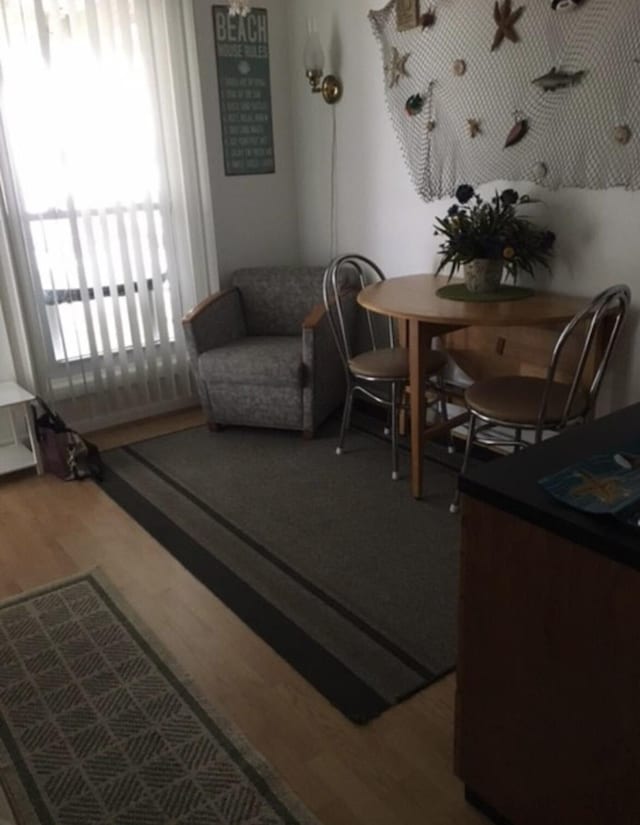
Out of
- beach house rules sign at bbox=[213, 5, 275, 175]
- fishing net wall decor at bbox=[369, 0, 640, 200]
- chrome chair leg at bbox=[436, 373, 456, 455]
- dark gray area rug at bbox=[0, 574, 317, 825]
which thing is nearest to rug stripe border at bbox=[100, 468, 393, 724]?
dark gray area rug at bbox=[0, 574, 317, 825]

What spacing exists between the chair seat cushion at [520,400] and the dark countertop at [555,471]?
925mm

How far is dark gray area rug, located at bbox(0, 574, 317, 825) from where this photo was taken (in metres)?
1.64

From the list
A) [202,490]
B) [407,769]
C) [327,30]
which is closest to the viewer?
[407,769]

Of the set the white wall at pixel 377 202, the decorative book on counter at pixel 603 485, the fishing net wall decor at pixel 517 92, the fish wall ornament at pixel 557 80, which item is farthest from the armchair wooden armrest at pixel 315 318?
the decorative book on counter at pixel 603 485

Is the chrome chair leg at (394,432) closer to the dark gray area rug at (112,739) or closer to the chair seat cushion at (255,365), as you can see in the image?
the chair seat cushion at (255,365)

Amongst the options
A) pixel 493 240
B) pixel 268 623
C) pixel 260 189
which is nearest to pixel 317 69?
pixel 260 189

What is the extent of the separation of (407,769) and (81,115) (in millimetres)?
3078

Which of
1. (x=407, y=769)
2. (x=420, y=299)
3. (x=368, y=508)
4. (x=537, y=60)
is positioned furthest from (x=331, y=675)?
(x=537, y=60)

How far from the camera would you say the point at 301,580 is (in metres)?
2.48

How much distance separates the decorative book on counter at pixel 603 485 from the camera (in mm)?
1150

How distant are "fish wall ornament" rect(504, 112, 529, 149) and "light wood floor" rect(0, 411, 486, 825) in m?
2.08

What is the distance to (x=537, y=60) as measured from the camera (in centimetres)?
279

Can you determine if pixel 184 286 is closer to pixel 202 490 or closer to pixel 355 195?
pixel 355 195

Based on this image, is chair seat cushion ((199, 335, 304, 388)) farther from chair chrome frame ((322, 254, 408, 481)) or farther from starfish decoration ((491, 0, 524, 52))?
starfish decoration ((491, 0, 524, 52))
